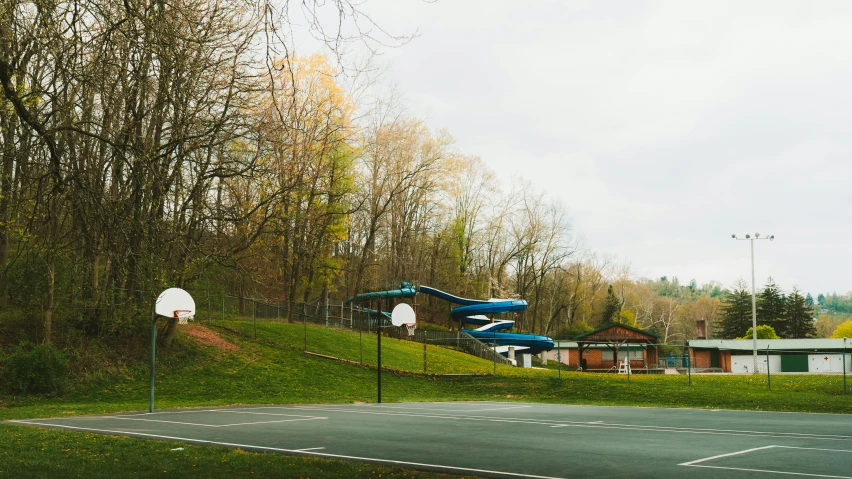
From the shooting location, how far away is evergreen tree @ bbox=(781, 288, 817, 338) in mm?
80562

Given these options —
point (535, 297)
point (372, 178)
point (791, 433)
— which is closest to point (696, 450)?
point (791, 433)

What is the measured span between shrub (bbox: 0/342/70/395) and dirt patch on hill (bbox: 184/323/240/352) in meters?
8.05

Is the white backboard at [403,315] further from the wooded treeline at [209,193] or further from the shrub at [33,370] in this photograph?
the shrub at [33,370]

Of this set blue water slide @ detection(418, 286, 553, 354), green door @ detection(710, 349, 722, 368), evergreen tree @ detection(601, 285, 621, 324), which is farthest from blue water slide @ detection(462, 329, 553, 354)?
evergreen tree @ detection(601, 285, 621, 324)

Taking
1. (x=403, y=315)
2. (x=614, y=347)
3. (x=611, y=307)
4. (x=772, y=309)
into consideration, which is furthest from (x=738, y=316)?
(x=403, y=315)

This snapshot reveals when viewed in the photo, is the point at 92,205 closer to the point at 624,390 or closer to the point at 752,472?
the point at 752,472

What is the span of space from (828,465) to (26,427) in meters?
13.9

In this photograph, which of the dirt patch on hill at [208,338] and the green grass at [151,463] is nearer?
the green grass at [151,463]

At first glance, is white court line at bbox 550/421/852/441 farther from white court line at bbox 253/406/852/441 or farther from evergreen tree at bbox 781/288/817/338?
evergreen tree at bbox 781/288/817/338

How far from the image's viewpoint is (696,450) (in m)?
11.1

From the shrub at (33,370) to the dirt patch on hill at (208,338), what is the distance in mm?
8050

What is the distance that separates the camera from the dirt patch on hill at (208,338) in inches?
1281

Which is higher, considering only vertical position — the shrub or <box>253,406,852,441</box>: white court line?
the shrub

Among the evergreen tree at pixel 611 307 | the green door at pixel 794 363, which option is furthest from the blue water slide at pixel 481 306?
the evergreen tree at pixel 611 307
